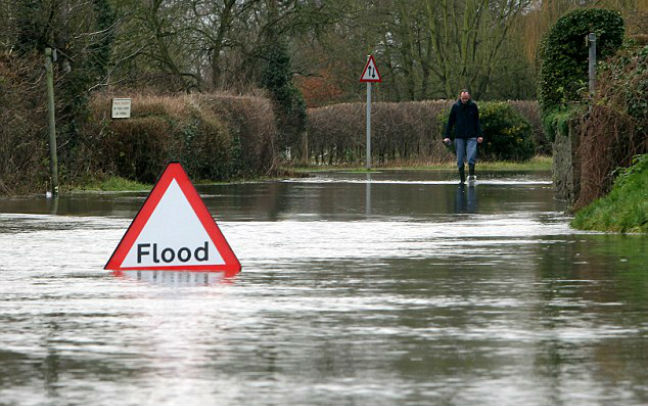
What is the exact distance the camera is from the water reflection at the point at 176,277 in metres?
13.6

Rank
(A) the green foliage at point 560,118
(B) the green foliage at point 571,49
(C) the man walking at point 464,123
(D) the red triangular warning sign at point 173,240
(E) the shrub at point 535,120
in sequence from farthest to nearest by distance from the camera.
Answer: (E) the shrub at point 535,120 → (C) the man walking at point 464,123 → (B) the green foliage at point 571,49 → (A) the green foliage at point 560,118 → (D) the red triangular warning sign at point 173,240

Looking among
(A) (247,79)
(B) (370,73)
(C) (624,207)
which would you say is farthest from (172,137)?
(C) (624,207)

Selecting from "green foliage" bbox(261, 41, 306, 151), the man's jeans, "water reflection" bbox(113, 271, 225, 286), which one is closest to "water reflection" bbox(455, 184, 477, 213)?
the man's jeans

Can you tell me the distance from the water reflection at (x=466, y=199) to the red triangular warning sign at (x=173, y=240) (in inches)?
404

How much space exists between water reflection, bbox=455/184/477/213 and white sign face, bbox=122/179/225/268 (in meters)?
10.3

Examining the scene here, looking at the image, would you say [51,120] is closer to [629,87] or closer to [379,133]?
[629,87]

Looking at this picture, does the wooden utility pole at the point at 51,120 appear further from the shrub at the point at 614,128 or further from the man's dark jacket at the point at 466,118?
the shrub at the point at 614,128

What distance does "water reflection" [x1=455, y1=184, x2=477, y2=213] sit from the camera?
81.8 feet

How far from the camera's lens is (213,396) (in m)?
8.02

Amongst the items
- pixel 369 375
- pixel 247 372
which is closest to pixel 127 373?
pixel 247 372

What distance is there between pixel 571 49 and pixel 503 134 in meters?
26.6

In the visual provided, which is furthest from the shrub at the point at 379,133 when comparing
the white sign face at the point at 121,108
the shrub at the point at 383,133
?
the white sign face at the point at 121,108

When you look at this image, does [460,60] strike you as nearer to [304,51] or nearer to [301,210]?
[304,51]

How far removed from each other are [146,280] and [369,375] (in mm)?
5401
